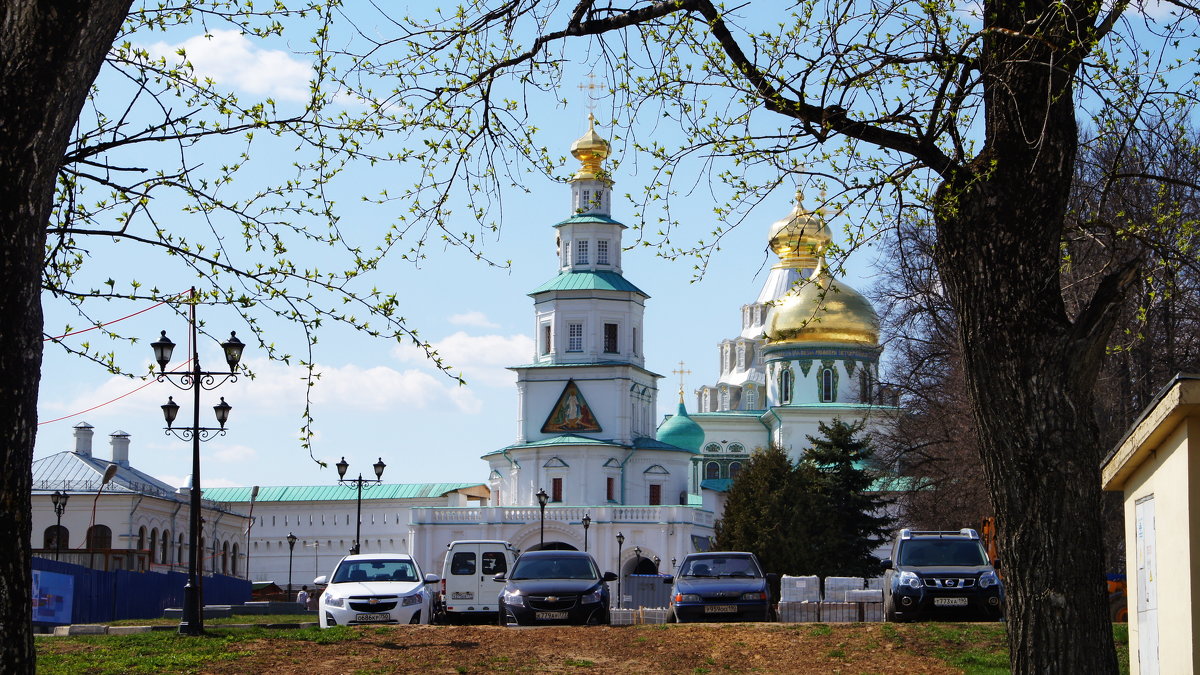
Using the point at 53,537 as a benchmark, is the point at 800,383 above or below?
above

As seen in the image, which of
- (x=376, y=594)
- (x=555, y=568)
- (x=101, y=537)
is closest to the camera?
(x=376, y=594)

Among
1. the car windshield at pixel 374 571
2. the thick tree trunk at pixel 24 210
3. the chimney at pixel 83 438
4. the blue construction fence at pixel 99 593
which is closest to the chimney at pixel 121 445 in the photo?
the chimney at pixel 83 438

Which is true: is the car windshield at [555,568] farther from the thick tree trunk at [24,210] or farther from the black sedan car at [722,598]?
the thick tree trunk at [24,210]

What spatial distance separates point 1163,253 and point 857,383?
7516 cm

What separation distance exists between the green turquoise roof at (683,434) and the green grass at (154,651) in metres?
70.4

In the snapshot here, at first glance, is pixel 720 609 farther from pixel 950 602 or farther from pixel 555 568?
pixel 950 602

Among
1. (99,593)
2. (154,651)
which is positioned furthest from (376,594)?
(99,593)

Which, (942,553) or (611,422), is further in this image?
(611,422)

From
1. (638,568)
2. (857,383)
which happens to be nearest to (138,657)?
(638,568)

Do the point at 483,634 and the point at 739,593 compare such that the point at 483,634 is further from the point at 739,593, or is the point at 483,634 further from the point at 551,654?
the point at 739,593

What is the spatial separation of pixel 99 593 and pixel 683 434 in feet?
193

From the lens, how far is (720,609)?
2305 centimetres

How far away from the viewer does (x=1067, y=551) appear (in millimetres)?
9641

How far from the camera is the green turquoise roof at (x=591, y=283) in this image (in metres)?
81.8
